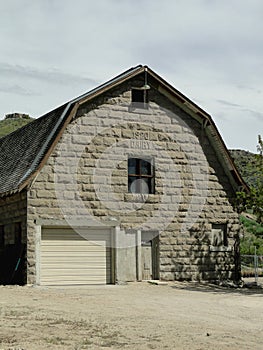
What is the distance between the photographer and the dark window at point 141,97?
85.1ft

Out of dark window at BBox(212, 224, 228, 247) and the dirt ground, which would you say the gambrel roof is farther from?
the dirt ground

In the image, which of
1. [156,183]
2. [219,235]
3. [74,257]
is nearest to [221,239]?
[219,235]

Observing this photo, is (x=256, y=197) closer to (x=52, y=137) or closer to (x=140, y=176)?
(x=140, y=176)

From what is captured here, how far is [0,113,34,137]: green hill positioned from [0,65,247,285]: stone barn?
5184cm

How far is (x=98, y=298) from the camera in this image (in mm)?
19609

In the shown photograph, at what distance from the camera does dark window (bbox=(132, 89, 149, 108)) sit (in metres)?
26.0

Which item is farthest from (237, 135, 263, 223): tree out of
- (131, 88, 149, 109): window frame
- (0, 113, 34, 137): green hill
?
(0, 113, 34, 137): green hill

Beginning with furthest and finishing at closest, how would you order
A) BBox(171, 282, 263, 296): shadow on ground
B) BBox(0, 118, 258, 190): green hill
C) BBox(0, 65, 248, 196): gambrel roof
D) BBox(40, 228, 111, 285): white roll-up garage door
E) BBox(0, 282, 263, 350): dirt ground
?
BBox(0, 118, 258, 190): green hill < BBox(171, 282, 263, 296): shadow on ground < BBox(0, 65, 248, 196): gambrel roof < BBox(40, 228, 111, 285): white roll-up garage door < BBox(0, 282, 263, 350): dirt ground

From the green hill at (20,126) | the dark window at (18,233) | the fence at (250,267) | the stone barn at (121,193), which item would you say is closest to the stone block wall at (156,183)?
the stone barn at (121,193)

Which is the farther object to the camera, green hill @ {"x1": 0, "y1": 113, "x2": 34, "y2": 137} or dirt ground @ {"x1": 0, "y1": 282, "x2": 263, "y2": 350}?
green hill @ {"x1": 0, "y1": 113, "x2": 34, "y2": 137}

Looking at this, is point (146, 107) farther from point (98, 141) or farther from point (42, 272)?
point (42, 272)

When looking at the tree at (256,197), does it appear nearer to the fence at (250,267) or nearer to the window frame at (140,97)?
the window frame at (140,97)

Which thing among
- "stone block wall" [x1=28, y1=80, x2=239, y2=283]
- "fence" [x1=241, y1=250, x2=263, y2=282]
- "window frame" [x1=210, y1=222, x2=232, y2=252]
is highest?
"stone block wall" [x1=28, y1=80, x2=239, y2=283]

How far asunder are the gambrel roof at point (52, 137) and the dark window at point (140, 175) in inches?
109
